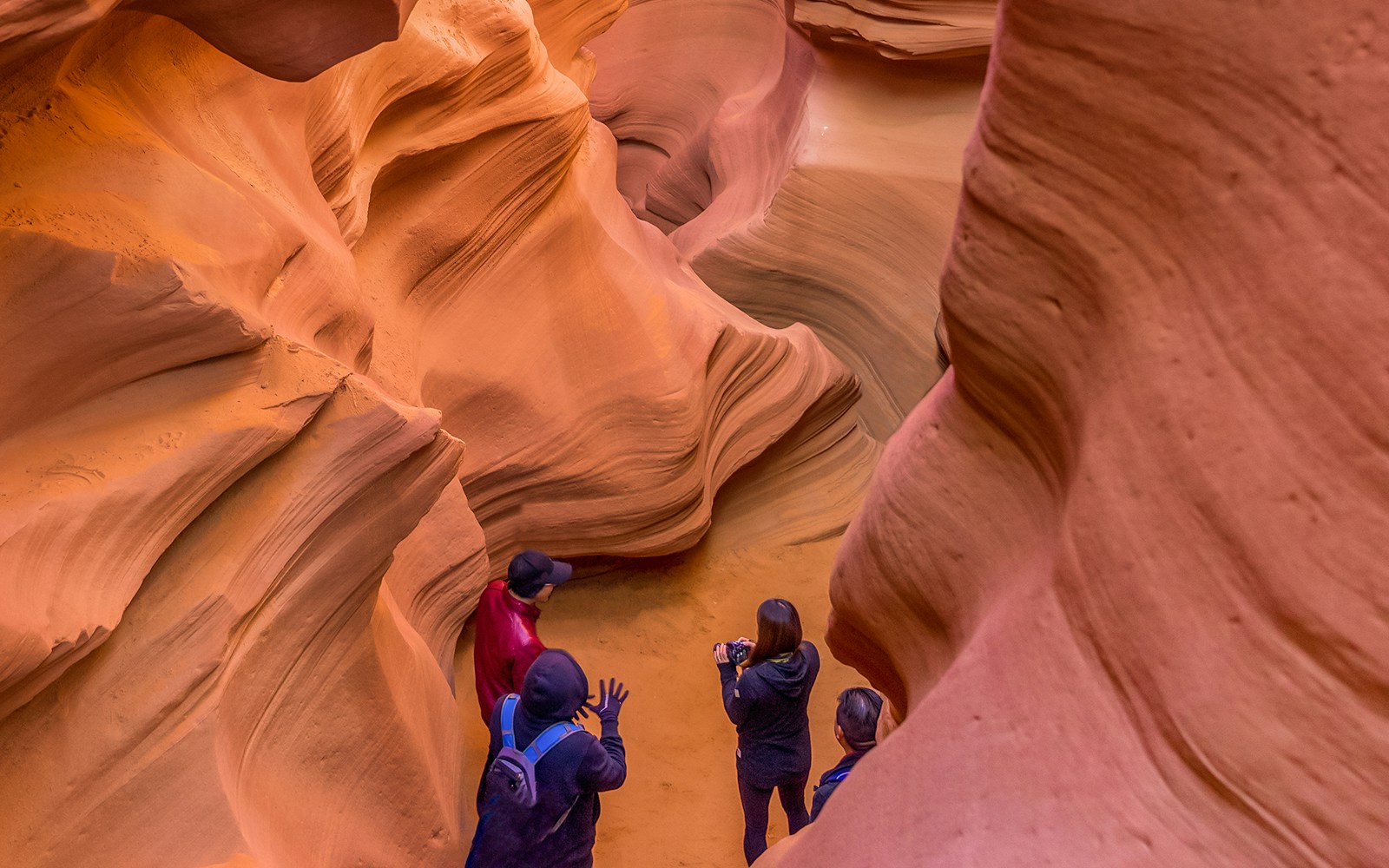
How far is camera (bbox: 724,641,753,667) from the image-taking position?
3.92 meters

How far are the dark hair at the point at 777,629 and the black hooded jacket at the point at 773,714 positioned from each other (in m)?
0.04

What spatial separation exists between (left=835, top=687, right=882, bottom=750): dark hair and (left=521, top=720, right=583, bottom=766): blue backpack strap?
932 millimetres

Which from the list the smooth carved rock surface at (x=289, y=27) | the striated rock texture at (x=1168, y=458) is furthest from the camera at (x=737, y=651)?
the smooth carved rock surface at (x=289, y=27)

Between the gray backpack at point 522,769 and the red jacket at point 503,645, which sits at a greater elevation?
the gray backpack at point 522,769

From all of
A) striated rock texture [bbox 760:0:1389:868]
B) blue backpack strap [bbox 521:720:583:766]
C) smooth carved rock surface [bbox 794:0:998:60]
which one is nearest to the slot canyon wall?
striated rock texture [bbox 760:0:1389:868]

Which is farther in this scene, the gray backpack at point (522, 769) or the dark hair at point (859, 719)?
the dark hair at point (859, 719)

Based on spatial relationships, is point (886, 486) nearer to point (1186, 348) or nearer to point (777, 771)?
point (1186, 348)

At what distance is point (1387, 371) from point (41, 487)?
104 inches

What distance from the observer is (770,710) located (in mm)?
3770

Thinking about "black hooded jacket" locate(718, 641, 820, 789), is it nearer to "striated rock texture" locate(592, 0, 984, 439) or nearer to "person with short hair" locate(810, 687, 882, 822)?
"person with short hair" locate(810, 687, 882, 822)

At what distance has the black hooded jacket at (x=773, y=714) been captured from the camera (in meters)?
3.67

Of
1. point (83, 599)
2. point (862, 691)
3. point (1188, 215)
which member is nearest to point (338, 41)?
point (83, 599)

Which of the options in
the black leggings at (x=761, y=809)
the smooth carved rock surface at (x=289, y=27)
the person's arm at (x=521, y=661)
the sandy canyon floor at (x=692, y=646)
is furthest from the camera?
the sandy canyon floor at (x=692, y=646)

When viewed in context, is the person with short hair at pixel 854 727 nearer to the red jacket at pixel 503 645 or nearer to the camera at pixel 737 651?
the camera at pixel 737 651
